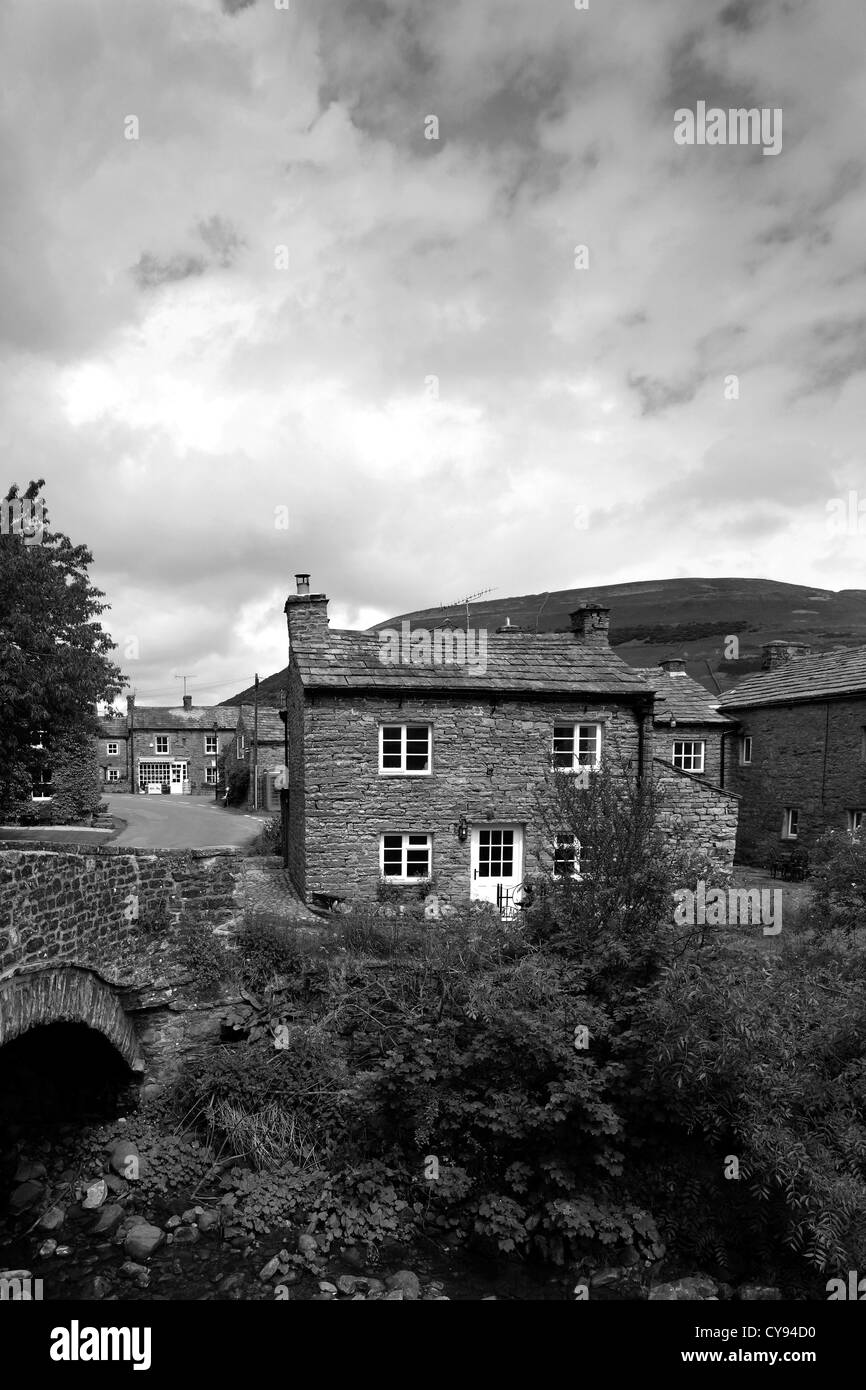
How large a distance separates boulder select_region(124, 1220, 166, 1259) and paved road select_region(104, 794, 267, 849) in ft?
44.3

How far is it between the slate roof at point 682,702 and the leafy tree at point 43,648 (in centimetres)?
1871

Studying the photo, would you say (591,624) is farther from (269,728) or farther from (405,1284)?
(269,728)

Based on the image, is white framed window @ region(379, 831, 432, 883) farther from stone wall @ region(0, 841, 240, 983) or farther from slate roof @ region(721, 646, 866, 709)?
slate roof @ region(721, 646, 866, 709)

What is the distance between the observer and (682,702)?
2788 centimetres

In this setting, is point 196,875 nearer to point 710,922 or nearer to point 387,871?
point 387,871

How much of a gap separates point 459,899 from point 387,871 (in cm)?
189

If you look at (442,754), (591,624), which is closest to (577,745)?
(442,754)

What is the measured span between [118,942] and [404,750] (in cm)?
845

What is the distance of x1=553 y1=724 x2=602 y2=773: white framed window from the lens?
715 inches

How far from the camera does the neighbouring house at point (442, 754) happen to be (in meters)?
17.0

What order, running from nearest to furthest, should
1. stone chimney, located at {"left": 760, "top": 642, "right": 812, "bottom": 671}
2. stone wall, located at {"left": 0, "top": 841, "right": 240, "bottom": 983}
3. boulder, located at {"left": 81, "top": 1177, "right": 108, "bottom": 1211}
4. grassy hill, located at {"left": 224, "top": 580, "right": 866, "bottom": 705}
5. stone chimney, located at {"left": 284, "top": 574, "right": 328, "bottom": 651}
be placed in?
stone wall, located at {"left": 0, "top": 841, "right": 240, "bottom": 983}, boulder, located at {"left": 81, "top": 1177, "right": 108, "bottom": 1211}, stone chimney, located at {"left": 284, "top": 574, "right": 328, "bottom": 651}, stone chimney, located at {"left": 760, "top": 642, "right": 812, "bottom": 671}, grassy hill, located at {"left": 224, "top": 580, "right": 866, "bottom": 705}

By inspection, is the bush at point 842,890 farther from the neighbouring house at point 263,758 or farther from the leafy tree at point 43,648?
the neighbouring house at point 263,758

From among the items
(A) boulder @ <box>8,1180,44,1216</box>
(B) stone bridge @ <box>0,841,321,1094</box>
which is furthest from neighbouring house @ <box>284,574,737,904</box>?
(A) boulder @ <box>8,1180,44,1216</box>

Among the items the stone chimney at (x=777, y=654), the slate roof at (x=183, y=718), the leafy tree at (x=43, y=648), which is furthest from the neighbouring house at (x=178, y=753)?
the stone chimney at (x=777, y=654)
